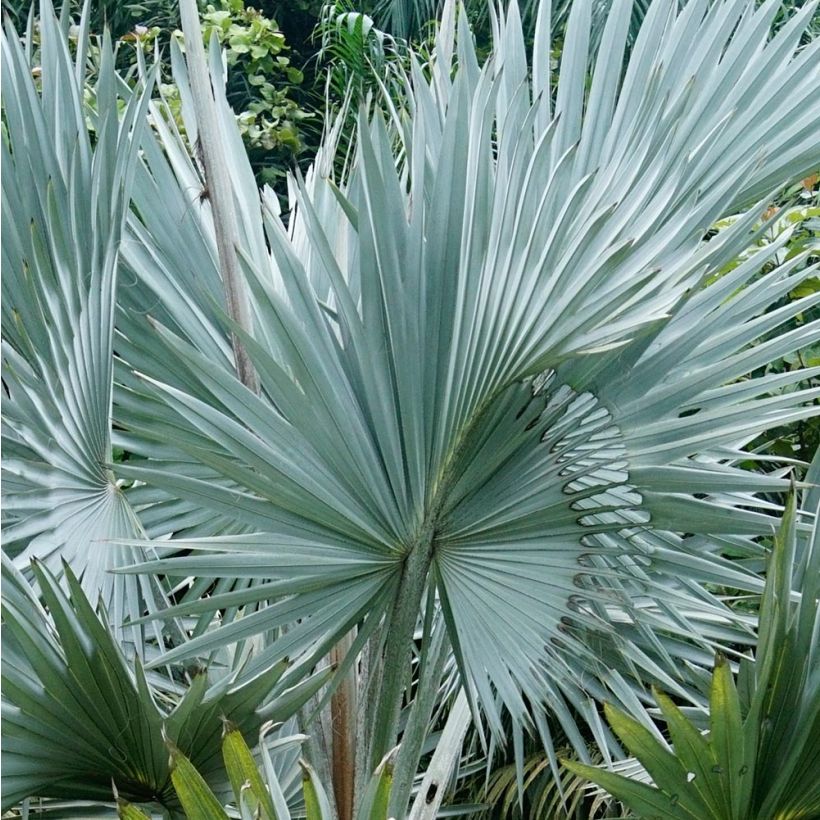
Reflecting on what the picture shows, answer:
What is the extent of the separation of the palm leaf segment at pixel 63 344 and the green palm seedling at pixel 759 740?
0.47 metres

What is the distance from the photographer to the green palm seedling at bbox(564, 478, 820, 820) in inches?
30.7

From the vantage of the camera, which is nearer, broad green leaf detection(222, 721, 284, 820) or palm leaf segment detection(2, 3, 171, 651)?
broad green leaf detection(222, 721, 284, 820)

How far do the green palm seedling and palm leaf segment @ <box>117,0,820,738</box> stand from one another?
0.12 metres

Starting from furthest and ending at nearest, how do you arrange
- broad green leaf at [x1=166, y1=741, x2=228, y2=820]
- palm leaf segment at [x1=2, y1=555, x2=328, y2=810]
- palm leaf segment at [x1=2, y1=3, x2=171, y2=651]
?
palm leaf segment at [x1=2, y1=3, x2=171, y2=651], palm leaf segment at [x1=2, y1=555, x2=328, y2=810], broad green leaf at [x1=166, y1=741, x2=228, y2=820]

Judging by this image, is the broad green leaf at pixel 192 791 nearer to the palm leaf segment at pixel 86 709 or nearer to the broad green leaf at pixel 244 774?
the broad green leaf at pixel 244 774

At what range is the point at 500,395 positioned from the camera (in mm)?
913

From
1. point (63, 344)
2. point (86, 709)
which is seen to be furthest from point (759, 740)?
point (63, 344)

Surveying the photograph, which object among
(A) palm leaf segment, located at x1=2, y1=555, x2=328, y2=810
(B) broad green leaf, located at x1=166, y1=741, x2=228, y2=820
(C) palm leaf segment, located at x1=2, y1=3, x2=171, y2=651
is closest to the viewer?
(B) broad green leaf, located at x1=166, y1=741, x2=228, y2=820

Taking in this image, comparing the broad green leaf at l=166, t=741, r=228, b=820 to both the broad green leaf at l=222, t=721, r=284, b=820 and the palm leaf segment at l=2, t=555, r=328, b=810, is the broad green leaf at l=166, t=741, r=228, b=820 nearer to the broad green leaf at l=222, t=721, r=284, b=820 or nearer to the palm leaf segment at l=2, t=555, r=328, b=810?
the broad green leaf at l=222, t=721, r=284, b=820

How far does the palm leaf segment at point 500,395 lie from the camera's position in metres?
0.86

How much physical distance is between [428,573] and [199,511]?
331 millimetres

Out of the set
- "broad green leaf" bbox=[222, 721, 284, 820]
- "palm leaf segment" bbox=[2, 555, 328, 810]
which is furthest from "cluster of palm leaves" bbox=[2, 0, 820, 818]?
"broad green leaf" bbox=[222, 721, 284, 820]

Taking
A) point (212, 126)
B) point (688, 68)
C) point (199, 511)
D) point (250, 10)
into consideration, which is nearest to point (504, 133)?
point (688, 68)

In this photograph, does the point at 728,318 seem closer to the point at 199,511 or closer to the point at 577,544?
the point at 577,544
